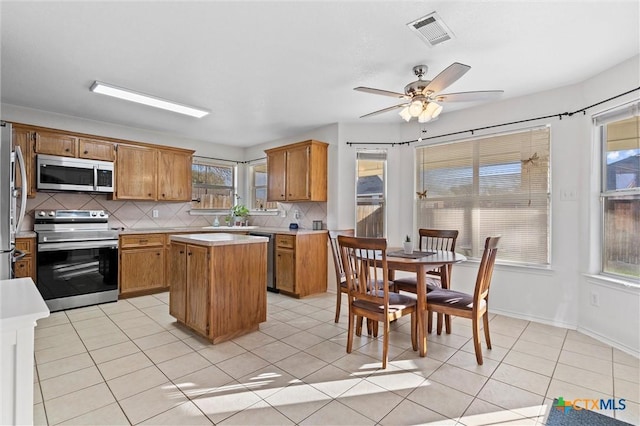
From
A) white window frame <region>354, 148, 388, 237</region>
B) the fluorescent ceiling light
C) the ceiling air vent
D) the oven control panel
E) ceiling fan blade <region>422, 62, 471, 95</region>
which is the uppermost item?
the ceiling air vent

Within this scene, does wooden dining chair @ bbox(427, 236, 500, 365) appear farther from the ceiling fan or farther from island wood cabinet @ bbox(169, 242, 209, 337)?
island wood cabinet @ bbox(169, 242, 209, 337)

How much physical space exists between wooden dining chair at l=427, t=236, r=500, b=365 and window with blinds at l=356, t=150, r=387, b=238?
6.57ft

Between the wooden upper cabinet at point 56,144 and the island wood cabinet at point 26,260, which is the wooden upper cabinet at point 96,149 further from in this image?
the island wood cabinet at point 26,260

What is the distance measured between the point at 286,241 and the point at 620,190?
144 inches

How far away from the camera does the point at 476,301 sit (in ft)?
8.06

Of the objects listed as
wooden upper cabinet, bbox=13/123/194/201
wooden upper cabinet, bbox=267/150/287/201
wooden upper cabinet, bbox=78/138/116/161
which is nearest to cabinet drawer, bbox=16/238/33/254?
wooden upper cabinet, bbox=13/123/194/201

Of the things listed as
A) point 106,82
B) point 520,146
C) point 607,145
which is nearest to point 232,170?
point 106,82

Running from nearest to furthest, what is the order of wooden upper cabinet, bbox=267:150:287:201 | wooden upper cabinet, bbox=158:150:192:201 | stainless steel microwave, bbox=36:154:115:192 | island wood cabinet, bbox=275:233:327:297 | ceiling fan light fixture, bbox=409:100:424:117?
1. ceiling fan light fixture, bbox=409:100:424:117
2. stainless steel microwave, bbox=36:154:115:192
3. island wood cabinet, bbox=275:233:327:297
4. wooden upper cabinet, bbox=158:150:192:201
5. wooden upper cabinet, bbox=267:150:287:201

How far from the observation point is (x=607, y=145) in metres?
3.05

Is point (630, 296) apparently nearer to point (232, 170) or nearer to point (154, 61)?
point (154, 61)

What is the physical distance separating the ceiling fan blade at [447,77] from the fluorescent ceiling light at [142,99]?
2.85m

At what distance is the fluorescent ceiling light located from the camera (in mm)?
3240

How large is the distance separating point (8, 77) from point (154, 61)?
1.63 m

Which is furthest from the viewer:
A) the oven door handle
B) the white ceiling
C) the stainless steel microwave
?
the stainless steel microwave
